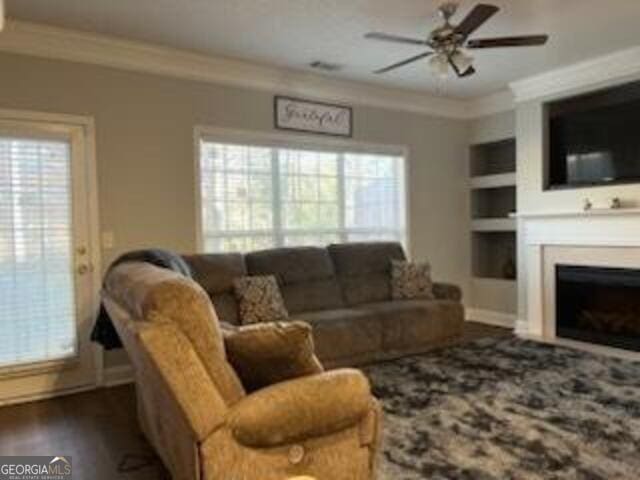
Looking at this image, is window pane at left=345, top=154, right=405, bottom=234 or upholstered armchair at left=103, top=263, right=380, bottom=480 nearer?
upholstered armchair at left=103, top=263, right=380, bottom=480

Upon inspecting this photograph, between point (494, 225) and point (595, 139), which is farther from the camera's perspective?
point (494, 225)

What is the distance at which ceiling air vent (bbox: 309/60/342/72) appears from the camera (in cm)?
474

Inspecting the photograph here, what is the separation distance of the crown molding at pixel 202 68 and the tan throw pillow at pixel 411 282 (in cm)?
191

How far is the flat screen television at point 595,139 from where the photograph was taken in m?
4.61

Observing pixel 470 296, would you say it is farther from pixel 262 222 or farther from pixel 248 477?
pixel 248 477

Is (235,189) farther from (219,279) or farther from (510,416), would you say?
(510,416)

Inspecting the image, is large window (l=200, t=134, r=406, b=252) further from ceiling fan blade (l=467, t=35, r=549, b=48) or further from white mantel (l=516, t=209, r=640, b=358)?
ceiling fan blade (l=467, t=35, r=549, b=48)

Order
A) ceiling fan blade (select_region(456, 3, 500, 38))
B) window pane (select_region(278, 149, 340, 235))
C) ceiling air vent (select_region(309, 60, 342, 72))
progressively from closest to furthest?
ceiling fan blade (select_region(456, 3, 500, 38)) → ceiling air vent (select_region(309, 60, 342, 72)) → window pane (select_region(278, 149, 340, 235))

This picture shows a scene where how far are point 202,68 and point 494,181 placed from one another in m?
3.67

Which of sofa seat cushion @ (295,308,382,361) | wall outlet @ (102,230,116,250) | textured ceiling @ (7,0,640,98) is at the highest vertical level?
textured ceiling @ (7,0,640,98)

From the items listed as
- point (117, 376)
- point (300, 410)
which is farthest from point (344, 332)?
point (300, 410)

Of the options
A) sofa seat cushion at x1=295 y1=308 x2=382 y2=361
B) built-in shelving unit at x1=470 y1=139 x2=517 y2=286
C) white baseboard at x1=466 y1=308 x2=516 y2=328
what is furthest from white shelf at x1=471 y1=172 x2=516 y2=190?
sofa seat cushion at x1=295 y1=308 x2=382 y2=361

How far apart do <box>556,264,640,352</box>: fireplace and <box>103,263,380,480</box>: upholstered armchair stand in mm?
3651

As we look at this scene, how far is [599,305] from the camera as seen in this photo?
5035 mm
